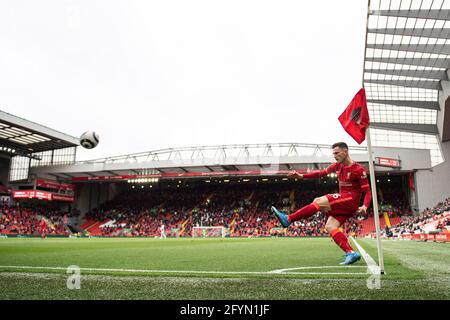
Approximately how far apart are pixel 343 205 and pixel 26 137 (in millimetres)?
A: 45616

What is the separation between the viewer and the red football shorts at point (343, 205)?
18.3 feet

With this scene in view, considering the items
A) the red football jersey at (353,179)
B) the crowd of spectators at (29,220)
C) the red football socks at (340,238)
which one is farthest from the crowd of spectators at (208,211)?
the red football jersey at (353,179)

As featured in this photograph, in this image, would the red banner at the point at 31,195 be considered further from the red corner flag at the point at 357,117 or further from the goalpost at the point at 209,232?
the red corner flag at the point at 357,117

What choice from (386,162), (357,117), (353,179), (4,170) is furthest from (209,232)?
(357,117)

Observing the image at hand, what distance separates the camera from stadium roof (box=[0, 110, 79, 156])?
3709 centimetres

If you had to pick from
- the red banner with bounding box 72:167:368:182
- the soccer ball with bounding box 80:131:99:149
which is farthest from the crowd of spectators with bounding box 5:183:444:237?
the soccer ball with bounding box 80:131:99:149

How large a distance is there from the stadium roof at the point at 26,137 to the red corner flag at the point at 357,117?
38.7 metres

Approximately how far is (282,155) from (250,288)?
1611 inches

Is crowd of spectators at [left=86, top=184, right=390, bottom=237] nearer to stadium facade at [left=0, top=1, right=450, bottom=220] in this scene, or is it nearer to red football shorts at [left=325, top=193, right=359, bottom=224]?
stadium facade at [left=0, top=1, right=450, bottom=220]

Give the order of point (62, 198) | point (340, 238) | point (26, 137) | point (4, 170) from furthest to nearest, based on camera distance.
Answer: point (4, 170) < point (62, 198) < point (26, 137) < point (340, 238)

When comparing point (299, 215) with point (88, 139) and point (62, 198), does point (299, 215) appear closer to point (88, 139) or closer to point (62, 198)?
point (88, 139)

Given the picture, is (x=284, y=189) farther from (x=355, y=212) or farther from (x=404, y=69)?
(x=355, y=212)

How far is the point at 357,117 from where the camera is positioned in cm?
510

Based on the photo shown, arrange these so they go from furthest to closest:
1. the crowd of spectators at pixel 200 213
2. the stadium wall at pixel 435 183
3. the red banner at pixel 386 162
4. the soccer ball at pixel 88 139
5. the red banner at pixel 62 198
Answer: the red banner at pixel 62 198, the crowd of spectators at pixel 200 213, the stadium wall at pixel 435 183, the red banner at pixel 386 162, the soccer ball at pixel 88 139
